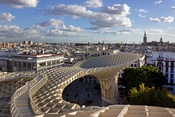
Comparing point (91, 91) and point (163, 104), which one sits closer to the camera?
point (163, 104)

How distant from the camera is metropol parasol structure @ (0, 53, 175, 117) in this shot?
32.3 feet

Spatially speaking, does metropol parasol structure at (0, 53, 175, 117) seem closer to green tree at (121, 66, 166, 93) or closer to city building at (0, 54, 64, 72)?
green tree at (121, 66, 166, 93)

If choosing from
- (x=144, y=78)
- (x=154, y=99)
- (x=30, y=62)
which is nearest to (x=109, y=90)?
(x=144, y=78)

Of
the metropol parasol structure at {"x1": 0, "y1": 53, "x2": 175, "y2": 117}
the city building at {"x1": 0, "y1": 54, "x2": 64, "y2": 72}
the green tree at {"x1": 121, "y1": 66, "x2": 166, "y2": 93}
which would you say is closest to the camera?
the metropol parasol structure at {"x1": 0, "y1": 53, "x2": 175, "y2": 117}

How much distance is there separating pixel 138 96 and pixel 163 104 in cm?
282

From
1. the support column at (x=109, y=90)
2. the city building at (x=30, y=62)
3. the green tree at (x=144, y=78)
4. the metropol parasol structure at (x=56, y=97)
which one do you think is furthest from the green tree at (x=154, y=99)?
the city building at (x=30, y=62)

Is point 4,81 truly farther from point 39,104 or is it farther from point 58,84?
point 39,104

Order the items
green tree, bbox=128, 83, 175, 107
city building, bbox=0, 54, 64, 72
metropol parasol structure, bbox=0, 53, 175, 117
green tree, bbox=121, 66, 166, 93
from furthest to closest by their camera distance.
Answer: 1. city building, bbox=0, 54, 64, 72
2. green tree, bbox=121, 66, 166, 93
3. green tree, bbox=128, 83, 175, 107
4. metropol parasol structure, bbox=0, 53, 175, 117

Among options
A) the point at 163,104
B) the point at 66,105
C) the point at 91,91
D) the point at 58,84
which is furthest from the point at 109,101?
the point at 66,105

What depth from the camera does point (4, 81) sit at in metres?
22.1

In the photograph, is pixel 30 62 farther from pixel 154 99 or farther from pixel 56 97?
pixel 154 99

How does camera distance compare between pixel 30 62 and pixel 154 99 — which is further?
pixel 30 62

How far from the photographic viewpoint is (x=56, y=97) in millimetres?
17484

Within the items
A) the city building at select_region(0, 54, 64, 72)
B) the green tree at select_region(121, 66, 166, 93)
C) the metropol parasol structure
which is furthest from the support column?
the city building at select_region(0, 54, 64, 72)
